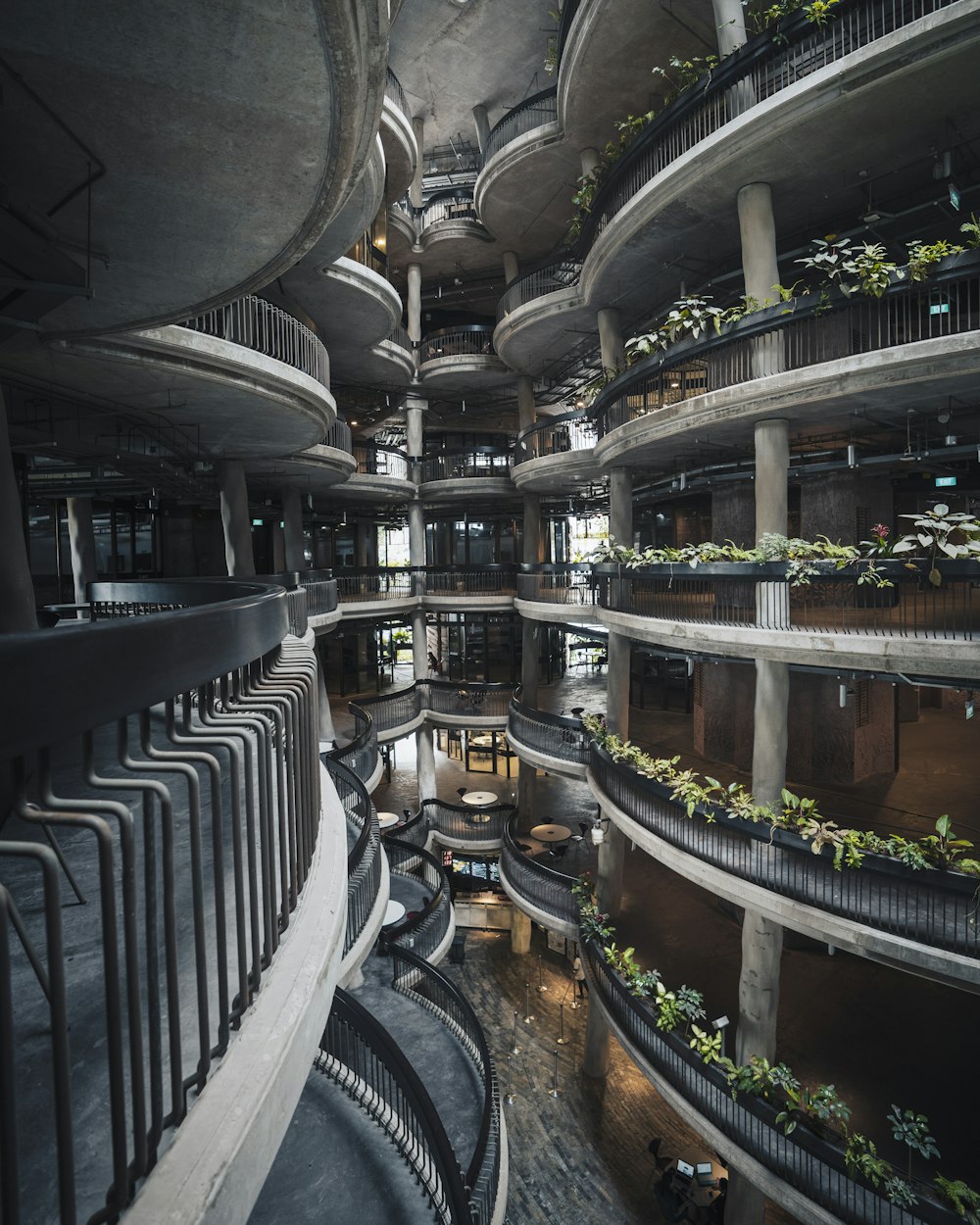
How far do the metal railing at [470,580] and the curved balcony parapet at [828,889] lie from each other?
Answer: 1343cm

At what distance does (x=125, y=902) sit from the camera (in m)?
1.68

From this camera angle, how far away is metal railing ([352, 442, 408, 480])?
23.6m

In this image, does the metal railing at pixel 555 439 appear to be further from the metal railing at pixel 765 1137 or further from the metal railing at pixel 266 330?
the metal railing at pixel 765 1137

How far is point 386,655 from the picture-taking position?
3297 centimetres

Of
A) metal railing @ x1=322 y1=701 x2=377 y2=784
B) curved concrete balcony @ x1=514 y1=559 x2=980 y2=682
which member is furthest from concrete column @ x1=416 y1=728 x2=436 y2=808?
curved concrete balcony @ x1=514 y1=559 x2=980 y2=682

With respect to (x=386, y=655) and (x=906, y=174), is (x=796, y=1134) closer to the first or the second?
(x=906, y=174)

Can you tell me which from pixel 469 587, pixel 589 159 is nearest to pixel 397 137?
pixel 589 159

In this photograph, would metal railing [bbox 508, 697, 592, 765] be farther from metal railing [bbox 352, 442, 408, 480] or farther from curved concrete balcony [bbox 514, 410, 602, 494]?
metal railing [bbox 352, 442, 408, 480]

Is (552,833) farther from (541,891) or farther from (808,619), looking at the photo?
(808,619)

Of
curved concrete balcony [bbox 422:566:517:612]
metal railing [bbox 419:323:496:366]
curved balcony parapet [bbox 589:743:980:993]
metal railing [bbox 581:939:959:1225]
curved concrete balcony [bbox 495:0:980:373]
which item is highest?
metal railing [bbox 419:323:496:366]

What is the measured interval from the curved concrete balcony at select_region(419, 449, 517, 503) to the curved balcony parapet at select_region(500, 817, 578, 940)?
41.0 ft

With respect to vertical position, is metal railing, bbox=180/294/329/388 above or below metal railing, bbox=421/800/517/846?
above

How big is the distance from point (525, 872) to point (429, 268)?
2222 cm

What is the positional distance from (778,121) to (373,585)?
793 inches
